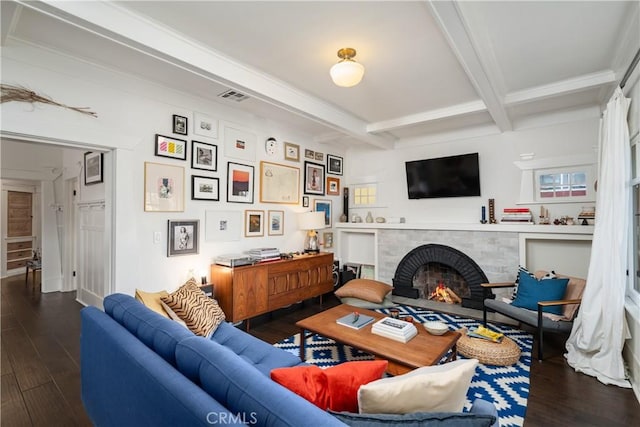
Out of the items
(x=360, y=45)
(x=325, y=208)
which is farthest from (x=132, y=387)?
(x=325, y=208)

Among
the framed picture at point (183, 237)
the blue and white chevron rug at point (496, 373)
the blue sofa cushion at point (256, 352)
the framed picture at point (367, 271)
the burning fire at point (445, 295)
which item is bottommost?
the blue and white chevron rug at point (496, 373)

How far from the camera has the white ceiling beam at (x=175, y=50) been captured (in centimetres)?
192

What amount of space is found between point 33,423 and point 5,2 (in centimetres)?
261

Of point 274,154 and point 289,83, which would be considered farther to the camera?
point 274,154

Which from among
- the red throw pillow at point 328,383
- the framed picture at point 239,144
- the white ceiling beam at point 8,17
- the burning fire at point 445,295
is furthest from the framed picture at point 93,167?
the burning fire at point 445,295

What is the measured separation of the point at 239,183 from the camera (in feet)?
13.1

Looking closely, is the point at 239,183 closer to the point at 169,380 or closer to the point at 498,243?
the point at 169,380

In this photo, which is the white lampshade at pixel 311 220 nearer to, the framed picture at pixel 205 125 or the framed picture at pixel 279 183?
the framed picture at pixel 279 183

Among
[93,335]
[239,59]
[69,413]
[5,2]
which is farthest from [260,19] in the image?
[69,413]

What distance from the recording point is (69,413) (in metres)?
2.08

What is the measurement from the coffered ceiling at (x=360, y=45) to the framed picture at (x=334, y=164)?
1.85 m

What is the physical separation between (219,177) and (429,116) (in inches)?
111

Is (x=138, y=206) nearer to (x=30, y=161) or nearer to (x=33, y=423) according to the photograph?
(x=33, y=423)

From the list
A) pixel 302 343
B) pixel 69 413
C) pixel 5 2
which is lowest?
pixel 69 413
